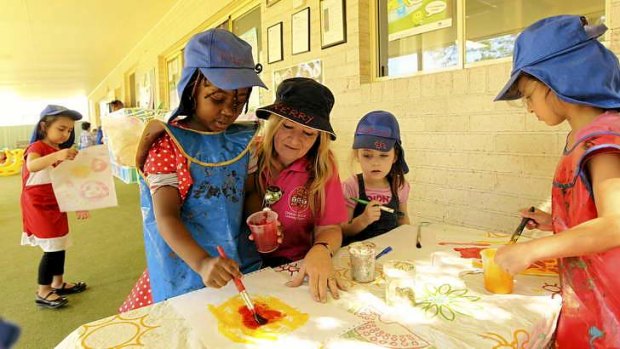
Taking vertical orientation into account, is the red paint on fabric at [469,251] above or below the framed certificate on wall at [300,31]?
below

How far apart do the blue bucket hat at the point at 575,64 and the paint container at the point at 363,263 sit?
68cm

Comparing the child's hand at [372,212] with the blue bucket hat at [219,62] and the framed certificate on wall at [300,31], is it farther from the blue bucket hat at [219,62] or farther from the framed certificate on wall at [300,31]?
the framed certificate on wall at [300,31]

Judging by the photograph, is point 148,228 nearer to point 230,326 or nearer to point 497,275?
point 230,326

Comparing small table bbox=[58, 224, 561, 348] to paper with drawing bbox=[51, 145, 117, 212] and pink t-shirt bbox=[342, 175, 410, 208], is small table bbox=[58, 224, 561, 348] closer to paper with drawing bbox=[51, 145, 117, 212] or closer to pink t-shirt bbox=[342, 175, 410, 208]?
pink t-shirt bbox=[342, 175, 410, 208]

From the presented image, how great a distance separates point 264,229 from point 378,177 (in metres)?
1.00

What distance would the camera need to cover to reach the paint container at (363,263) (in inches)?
47.3

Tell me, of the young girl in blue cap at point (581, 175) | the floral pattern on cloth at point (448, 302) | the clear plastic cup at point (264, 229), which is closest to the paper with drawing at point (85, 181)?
the clear plastic cup at point (264, 229)

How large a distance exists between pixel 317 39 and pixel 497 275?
309 centimetres

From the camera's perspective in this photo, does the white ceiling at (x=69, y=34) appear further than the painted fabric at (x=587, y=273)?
Yes

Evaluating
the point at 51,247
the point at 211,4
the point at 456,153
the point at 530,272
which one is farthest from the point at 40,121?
the point at 211,4

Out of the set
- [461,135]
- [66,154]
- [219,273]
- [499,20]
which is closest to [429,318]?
[219,273]

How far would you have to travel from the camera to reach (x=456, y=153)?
273cm

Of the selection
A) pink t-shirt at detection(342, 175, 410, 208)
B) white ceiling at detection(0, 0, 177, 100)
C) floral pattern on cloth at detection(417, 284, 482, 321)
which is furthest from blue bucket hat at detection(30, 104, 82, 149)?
white ceiling at detection(0, 0, 177, 100)

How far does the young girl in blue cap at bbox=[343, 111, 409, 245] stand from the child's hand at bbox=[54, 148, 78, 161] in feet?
6.70
